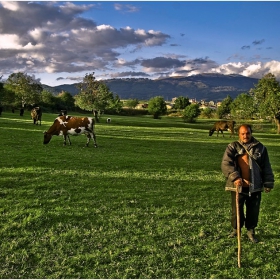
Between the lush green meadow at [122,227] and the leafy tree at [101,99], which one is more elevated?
the leafy tree at [101,99]

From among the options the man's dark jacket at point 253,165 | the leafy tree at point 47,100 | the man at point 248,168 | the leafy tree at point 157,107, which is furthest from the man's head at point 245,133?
the leafy tree at point 47,100

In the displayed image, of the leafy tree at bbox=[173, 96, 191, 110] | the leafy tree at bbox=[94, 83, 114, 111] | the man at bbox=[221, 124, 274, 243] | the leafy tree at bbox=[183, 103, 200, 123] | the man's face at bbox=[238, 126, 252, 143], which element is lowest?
the man at bbox=[221, 124, 274, 243]

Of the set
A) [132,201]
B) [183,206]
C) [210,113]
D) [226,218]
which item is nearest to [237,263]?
[226,218]

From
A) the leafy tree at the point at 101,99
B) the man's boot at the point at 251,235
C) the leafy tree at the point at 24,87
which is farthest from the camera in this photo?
the leafy tree at the point at 24,87

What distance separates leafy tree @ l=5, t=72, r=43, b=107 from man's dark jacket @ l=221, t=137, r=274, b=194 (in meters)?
90.5

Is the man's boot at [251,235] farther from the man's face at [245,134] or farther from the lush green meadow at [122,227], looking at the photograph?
the man's face at [245,134]

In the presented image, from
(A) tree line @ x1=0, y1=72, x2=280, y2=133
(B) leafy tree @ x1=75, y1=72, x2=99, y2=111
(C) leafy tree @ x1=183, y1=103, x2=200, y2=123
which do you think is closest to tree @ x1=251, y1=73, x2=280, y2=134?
(A) tree line @ x1=0, y1=72, x2=280, y2=133

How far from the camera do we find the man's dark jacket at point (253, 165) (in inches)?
272

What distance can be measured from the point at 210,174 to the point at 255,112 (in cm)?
5174

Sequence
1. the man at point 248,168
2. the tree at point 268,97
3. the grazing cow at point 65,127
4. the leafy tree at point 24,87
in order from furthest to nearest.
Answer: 1. the leafy tree at point 24,87
2. the tree at point 268,97
3. the grazing cow at point 65,127
4. the man at point 248,168

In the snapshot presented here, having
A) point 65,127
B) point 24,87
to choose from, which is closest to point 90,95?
point 24,87

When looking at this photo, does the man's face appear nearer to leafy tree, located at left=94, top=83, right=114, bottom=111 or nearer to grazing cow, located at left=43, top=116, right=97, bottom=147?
grazing cow, located at left=43, top=116, right=97, bottom=147

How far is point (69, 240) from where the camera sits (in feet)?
23.6

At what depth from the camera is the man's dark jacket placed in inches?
272
